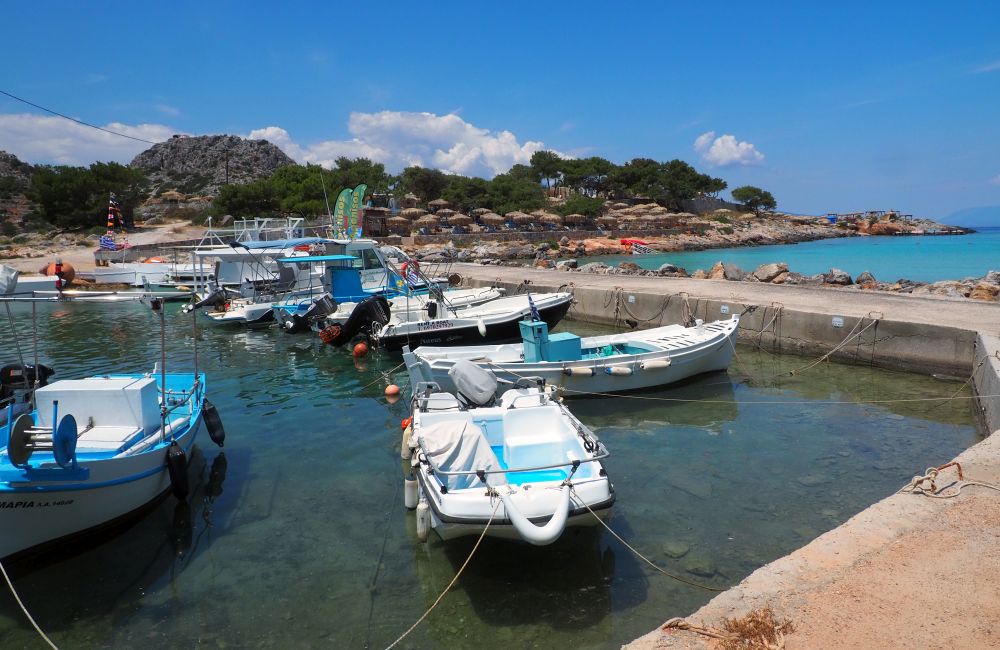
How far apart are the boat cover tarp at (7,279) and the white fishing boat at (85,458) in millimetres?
1341

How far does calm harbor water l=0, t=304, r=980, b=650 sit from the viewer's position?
538 centimetres

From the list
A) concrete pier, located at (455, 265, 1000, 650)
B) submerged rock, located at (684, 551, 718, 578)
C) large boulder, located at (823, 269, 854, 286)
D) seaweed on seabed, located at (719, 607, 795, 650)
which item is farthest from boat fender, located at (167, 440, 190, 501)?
large boulder, located at (823, 269, 854, 286)

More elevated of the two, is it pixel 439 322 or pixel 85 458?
pixel 439 322

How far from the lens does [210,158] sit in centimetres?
10562

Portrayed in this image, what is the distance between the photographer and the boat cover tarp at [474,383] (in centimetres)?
863

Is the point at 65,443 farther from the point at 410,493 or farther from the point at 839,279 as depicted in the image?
the point at 839,279

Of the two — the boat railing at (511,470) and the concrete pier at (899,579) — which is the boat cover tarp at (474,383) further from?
the concrete pier at (899,579)

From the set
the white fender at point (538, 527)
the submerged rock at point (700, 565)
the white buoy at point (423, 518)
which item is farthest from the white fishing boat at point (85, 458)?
the submerged rock at point (700, 565)

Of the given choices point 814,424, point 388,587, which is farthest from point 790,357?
point 388,587

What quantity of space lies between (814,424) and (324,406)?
9231 millimetres

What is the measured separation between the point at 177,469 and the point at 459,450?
142 inches

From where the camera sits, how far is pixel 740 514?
7109mm

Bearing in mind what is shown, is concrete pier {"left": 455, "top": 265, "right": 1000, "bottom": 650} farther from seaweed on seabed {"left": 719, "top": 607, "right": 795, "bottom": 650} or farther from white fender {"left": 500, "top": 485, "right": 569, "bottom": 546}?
white fender {"left": 500, "top": 485, "right": 569, "bottom": 546}

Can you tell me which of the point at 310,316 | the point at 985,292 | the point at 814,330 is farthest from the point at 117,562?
the point at 985,292
